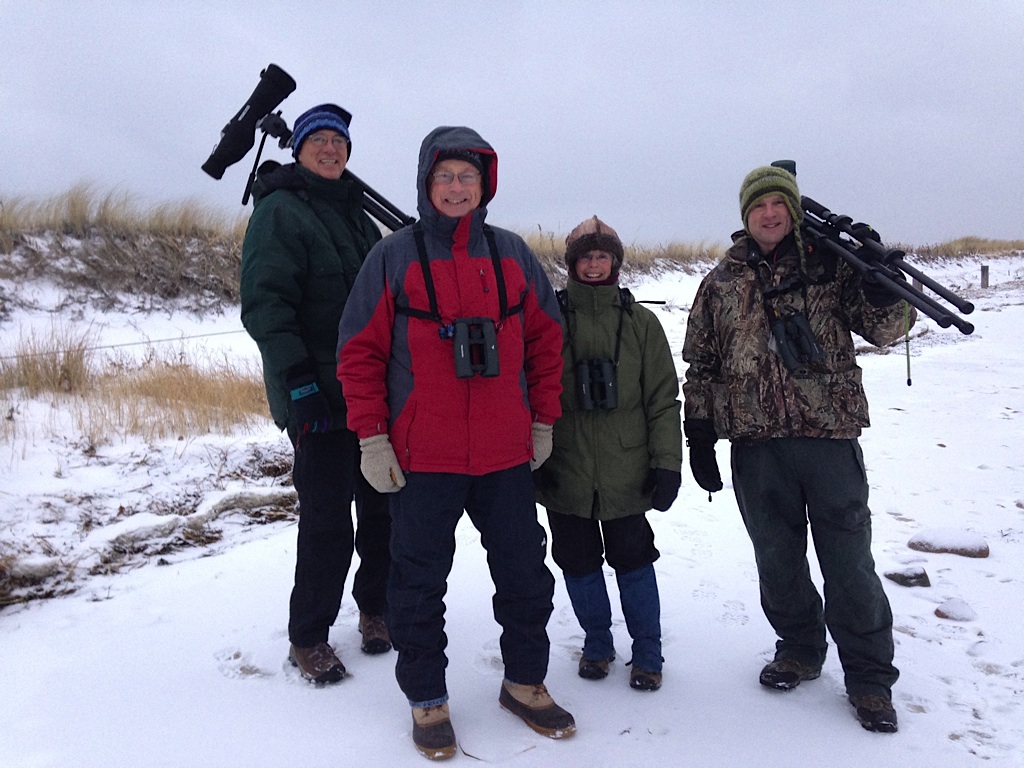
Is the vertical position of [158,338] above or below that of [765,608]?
above

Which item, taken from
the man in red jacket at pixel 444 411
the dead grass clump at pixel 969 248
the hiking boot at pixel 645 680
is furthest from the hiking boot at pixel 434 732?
the dead grass clump at pixel 969 248

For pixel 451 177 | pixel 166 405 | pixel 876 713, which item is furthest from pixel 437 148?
pixel 166 405

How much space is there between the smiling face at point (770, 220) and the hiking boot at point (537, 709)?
1.90 meters

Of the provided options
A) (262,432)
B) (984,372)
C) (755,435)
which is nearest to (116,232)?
(262,432)

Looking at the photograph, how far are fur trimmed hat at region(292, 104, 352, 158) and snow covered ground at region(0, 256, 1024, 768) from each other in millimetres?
2181

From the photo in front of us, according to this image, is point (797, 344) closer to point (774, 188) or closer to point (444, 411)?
point (774, 188)

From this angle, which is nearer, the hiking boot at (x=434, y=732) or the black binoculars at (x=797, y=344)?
the hiking boot at (x=434, y=732)

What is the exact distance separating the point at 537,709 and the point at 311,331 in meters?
1.67

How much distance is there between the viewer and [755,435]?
2.61 meters

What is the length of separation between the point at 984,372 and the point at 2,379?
10.5m

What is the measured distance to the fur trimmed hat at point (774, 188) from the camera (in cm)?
259

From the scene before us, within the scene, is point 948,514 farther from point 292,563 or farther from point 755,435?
point 292,563

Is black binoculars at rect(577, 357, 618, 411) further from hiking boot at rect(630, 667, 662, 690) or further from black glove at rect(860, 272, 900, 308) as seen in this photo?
hiking boot at rect(630, 667, 662, 690)

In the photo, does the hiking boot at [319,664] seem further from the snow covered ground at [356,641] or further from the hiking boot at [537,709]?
the hiking boot at [537,709]
